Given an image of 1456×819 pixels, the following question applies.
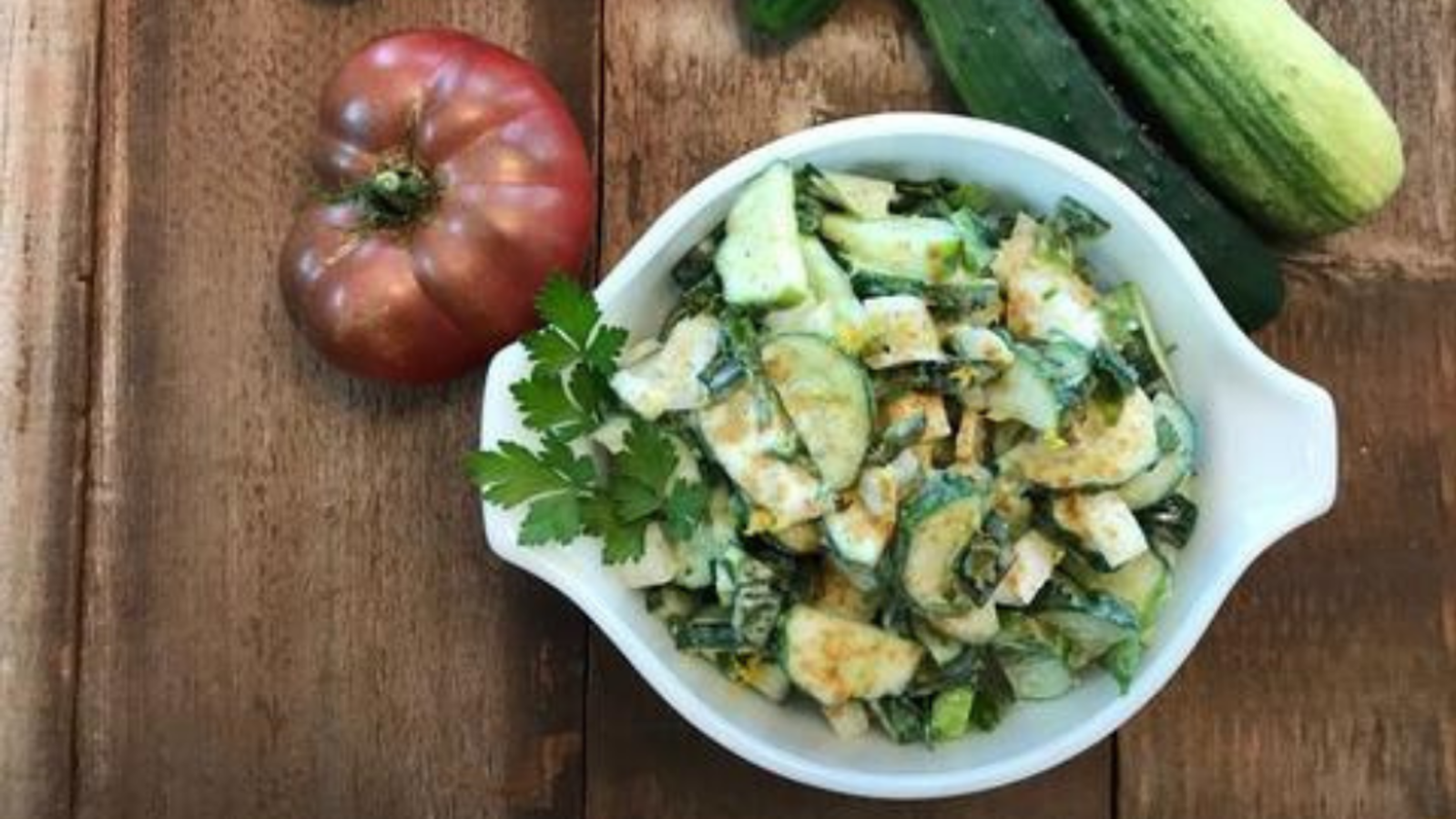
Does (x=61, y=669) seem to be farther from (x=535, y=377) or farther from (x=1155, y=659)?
(x=1155, y=659)

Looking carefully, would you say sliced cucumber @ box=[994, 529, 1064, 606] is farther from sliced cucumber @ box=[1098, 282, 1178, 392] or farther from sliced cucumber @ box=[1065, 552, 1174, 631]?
sliced cucumber @ box=[1098, 282, 1178, 392]

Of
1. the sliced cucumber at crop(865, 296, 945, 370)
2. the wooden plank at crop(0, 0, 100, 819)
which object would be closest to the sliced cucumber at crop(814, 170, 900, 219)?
the sliced cucumber at crop(865, 296, 945, 370)

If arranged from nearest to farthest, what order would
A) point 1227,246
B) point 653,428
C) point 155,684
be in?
point 653,428 < point 1227,246 < point 155,684

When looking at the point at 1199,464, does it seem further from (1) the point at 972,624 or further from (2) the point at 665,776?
(2) the point at 665,776

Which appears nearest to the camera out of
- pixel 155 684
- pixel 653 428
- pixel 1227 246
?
pixel 653 428

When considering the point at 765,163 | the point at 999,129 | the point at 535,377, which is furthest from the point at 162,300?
the point at 999,129

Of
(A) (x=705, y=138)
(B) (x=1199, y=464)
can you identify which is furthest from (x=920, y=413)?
(A) (x=705, y=138)

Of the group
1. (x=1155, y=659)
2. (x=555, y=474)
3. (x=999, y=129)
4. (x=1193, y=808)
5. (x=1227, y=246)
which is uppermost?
(x=999, y=129)
